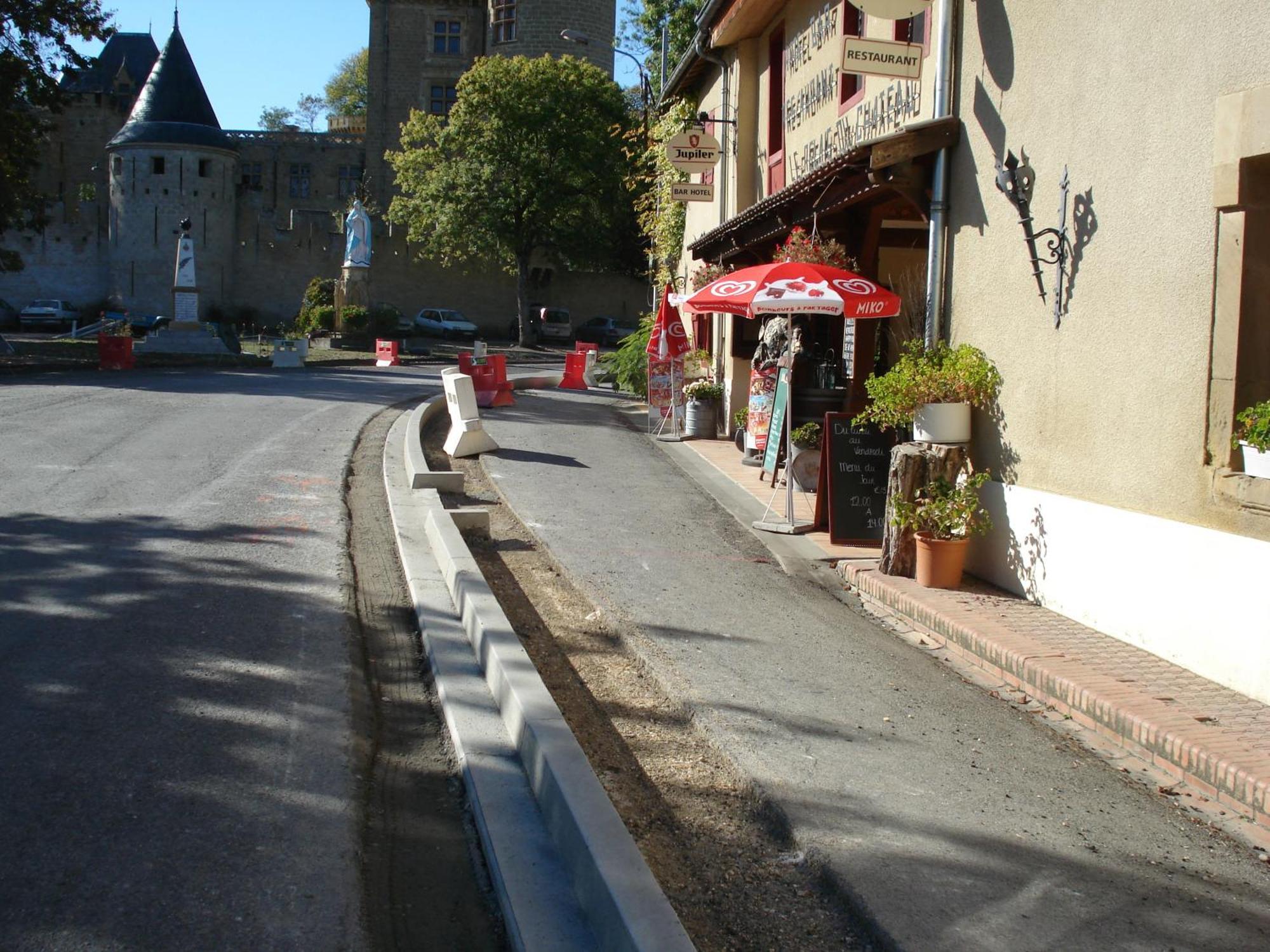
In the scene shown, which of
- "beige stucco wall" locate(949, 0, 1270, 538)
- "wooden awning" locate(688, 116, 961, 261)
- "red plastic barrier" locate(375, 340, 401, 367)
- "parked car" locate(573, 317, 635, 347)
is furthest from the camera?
"parked car" locate(573, 317, 635, 347)

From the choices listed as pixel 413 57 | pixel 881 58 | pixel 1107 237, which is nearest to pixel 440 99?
pixel 413 57

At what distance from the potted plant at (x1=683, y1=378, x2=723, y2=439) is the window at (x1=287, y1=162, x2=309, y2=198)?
51025mm

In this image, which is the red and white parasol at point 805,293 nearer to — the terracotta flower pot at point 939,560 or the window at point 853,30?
the terracotta flower pot at point 939,560

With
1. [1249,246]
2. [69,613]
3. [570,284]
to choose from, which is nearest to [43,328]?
[570,284]

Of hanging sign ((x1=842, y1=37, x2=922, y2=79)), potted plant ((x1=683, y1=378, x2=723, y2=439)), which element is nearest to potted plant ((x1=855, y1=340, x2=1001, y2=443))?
hanging sign ((x1=842, y1=37, x2=922, y2=79))

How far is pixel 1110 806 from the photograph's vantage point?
14.5 feet

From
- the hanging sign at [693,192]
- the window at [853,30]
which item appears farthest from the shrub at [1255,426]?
the hanging sign at [693,192]

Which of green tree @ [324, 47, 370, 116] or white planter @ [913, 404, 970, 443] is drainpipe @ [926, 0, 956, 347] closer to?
white planter @ [913, 404, 970, 443]

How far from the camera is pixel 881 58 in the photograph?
29.0 feet

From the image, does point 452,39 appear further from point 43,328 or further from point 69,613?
point 69,613

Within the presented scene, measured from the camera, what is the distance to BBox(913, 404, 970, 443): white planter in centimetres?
788

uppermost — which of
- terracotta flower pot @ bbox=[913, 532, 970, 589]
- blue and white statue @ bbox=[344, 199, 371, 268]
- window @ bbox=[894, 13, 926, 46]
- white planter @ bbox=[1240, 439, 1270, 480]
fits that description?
blue and white statue @ bbox=[344, 199, 371, 268]

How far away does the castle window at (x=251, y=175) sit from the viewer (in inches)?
2467

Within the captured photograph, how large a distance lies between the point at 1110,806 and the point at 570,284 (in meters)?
50.9
